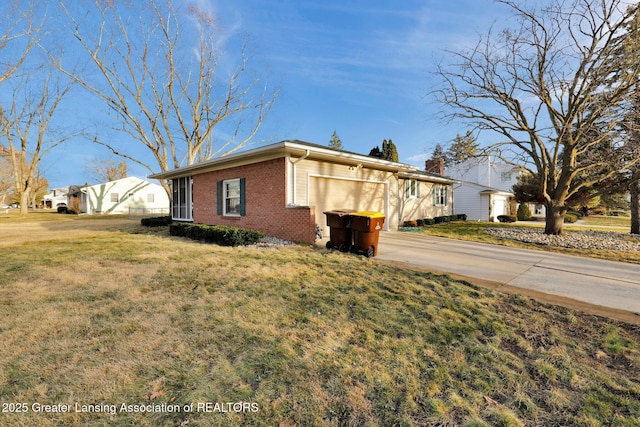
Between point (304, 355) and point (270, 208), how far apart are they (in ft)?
23.2

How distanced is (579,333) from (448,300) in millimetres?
1380

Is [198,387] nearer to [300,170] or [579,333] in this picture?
[579,333]

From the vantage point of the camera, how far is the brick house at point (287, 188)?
28.7 ft

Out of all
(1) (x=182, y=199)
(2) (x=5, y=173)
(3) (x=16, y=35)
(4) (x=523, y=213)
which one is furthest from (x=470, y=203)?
(2) (x=5, y=173)

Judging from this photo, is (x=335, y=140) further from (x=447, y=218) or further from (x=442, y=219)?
(x=442, y=219)

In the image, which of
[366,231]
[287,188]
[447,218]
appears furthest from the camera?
[447,218]

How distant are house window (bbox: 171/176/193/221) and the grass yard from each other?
978 cm

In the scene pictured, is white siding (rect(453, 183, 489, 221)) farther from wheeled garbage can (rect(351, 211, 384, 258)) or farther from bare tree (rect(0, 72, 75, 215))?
bare tree (rect(0, 72, 75, 215))

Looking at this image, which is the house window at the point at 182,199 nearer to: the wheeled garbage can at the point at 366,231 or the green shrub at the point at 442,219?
the wheeled garbage can at the point at 366,231

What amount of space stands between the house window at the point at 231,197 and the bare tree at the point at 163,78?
13.1 meters

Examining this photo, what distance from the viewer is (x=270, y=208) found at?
9.34 metres

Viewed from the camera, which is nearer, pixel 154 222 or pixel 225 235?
pixel 225 235

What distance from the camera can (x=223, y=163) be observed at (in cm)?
1105

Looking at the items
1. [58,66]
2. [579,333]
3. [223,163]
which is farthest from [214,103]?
[579,333]
